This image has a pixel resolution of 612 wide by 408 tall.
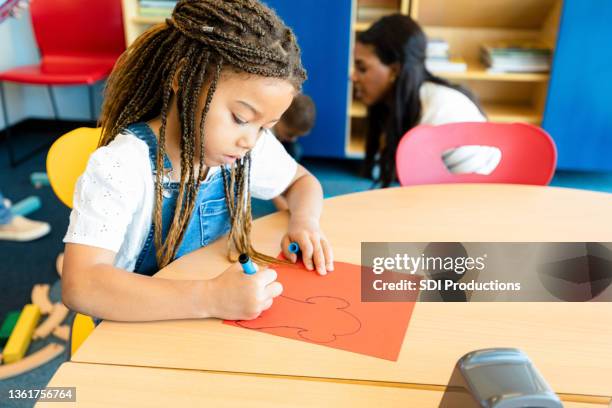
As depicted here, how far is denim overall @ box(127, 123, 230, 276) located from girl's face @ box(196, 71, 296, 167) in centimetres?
12

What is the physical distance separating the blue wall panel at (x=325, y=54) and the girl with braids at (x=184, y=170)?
1.85 metres

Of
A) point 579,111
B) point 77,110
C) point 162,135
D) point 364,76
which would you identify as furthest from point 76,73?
point 579,111

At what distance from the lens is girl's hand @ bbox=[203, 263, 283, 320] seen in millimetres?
731

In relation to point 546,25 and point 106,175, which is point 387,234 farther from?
point 546,25

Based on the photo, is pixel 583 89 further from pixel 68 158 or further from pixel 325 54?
pixel 68 158

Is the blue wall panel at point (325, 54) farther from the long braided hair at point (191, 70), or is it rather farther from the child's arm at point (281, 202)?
the long braided hair at point (191, 70)

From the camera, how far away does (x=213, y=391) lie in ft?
2.00

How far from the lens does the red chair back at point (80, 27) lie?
3.17 metres

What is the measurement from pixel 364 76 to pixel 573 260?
1.31 metres

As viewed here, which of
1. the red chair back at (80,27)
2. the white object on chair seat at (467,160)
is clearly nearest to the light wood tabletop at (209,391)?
the white object on chair seat at (467,160)

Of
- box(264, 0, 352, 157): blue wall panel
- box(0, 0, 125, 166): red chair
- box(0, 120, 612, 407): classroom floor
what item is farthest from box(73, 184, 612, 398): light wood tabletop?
box(0, 0, 125, 166): red chair

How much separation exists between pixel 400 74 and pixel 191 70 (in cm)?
118

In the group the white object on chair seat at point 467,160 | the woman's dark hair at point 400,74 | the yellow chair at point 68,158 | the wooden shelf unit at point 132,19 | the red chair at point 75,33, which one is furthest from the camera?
the red chair at point 75,33

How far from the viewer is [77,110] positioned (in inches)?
143
